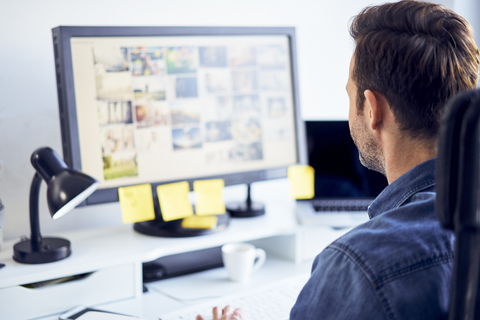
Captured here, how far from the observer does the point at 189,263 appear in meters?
1.28

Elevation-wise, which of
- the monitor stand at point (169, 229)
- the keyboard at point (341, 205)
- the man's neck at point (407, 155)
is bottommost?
the keyboard at point (341, 205)

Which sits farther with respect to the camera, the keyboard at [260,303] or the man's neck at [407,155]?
the keyboard at [260,303]

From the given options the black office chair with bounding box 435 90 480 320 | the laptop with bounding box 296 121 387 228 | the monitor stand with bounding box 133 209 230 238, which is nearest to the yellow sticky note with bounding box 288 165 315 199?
the laptop with bounding box 296 121 387 228

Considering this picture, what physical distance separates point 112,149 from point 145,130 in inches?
3.5

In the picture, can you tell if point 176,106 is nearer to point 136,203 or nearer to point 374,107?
point 136,203

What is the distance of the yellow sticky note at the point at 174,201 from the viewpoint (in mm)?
1105

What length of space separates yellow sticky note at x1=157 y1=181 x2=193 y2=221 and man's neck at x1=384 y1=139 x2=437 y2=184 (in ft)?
1.84

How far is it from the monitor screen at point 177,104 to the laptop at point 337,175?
0.05 meters

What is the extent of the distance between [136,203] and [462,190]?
0.85m

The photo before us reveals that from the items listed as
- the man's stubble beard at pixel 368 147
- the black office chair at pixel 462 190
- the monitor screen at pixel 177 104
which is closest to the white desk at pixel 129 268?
the monitor screen at pixel 177 104

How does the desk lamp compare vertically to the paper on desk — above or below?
above

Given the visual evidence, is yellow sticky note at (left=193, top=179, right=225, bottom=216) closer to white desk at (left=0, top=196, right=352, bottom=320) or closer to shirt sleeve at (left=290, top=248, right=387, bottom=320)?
white desk at (left=0, top=196, right=352, bottom=320)

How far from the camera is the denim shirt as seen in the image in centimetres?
49

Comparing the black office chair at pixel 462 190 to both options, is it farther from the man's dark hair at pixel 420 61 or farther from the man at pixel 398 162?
the man's dark hair at pixel 420 61
